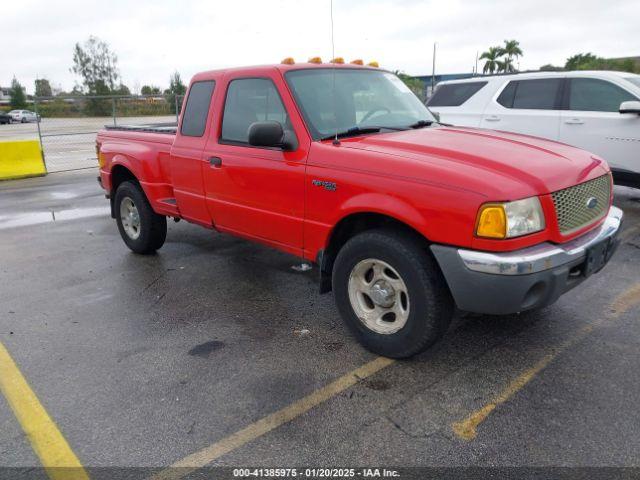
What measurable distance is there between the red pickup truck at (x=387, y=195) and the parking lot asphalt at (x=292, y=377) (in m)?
0.47

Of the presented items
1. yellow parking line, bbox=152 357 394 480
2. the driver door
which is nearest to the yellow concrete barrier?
the driver door

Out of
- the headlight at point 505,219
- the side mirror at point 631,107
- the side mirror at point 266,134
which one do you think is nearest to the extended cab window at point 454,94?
the side mirror at point 631,107

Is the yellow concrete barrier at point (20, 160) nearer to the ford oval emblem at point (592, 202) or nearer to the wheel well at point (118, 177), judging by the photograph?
the wheel well at point (118, 177)

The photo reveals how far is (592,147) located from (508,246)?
17.9 feet

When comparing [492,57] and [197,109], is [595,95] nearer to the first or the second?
[197,109]

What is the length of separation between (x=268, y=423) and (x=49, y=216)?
264 inches

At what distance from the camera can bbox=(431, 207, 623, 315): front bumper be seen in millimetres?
2811

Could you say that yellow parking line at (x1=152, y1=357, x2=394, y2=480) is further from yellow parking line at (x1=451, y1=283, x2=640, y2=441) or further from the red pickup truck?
yellow parking line at (x1=451, y1=283, x2=640, y2=441)

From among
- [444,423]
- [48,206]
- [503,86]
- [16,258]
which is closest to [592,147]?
[503,86]

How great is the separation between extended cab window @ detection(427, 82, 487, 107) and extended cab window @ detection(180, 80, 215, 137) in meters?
5.31

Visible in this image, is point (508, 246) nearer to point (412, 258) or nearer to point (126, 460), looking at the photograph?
point (412, 258)

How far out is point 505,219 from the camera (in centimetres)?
281

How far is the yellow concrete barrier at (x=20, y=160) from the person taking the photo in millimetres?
12328

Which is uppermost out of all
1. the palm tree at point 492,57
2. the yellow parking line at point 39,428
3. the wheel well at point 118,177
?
the palm tree at point 492,57
